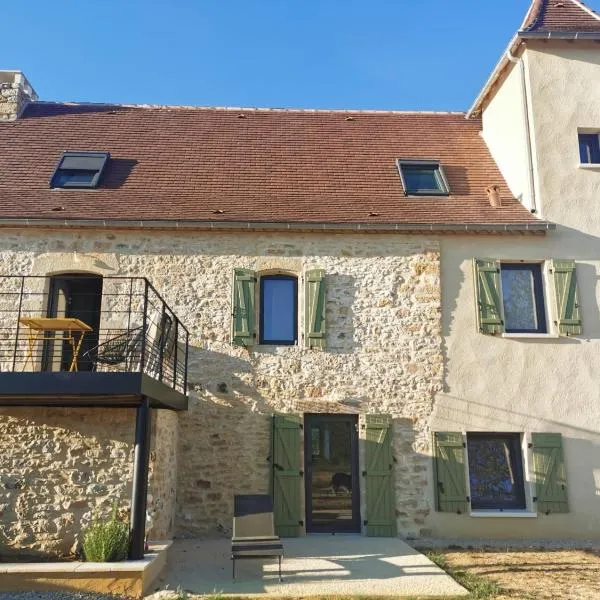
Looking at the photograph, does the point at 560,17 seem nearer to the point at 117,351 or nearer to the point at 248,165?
the point at 248,165

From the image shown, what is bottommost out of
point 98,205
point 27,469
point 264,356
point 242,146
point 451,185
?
point 27,469

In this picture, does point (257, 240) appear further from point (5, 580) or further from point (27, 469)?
point (5, 580)

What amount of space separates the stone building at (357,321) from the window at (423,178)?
0.11 metres

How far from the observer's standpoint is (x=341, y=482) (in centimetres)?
927

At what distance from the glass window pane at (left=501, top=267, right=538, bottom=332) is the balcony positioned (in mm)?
5332

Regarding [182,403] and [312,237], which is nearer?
[182,403]

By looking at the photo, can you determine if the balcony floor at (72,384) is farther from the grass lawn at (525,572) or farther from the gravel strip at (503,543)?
the gravel strip at (503,543)

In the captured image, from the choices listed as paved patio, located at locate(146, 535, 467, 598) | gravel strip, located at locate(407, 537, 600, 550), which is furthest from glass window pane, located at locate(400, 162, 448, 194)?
paved patio, located at locate(146, 535, 467, 598)

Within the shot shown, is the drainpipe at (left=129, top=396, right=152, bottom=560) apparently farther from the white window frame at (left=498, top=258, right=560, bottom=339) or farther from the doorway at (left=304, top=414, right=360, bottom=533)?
the white window frame at (left=498, top=258, right=560, bottom=339)

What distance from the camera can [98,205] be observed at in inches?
397

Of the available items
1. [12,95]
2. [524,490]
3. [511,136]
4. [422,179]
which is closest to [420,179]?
[422,179]

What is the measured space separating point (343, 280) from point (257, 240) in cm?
160

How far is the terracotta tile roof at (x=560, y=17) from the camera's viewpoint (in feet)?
36.7

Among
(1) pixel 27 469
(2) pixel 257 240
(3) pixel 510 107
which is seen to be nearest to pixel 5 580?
(1) pixel 27 469
